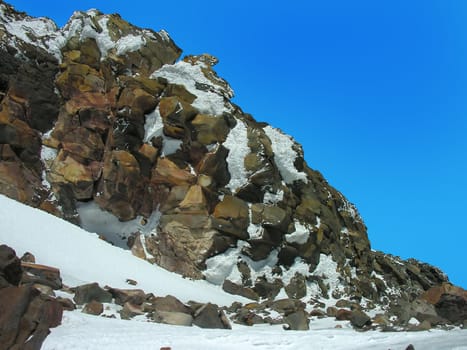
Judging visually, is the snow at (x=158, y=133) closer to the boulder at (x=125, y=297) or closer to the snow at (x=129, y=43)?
the snow at (x=129, y=43)

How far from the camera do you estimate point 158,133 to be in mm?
33031

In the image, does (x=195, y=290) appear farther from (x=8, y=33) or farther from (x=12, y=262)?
(x=8, y=33)

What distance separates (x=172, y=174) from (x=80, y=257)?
10929 millimetres

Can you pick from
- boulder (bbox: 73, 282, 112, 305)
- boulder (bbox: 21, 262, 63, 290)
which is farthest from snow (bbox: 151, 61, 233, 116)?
boulder (bbox: 73, 282, 112, 305)

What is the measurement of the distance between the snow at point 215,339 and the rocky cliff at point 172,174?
15962 millimetres

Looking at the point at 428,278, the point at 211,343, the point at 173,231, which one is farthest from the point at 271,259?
the point at 428,278

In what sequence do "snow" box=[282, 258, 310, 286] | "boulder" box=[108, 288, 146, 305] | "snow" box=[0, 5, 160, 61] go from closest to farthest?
"boulder" box=[108, 288, 146, 305], "snow" box=[282, 258, 310, 286], "snow" box=[0, 5, 160, 61]

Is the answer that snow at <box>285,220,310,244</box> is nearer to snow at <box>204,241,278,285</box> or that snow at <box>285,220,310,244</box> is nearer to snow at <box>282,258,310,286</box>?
snow at <box>282,258,310,286</box>

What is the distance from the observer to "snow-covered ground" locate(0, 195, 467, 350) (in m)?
10.6

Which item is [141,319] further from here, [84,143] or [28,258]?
[84,143]

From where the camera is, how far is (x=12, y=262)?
11.6m

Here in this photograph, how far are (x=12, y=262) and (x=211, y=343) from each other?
568 cm

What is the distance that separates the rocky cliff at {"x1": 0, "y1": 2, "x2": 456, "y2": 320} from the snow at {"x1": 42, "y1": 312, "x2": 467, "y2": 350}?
628 inches

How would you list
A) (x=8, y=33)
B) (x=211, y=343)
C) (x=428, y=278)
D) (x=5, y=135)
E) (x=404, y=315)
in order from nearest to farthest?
1. (x=211, y=343)
2. (x=404, y=315)
3. (x=5, y=135)
4. (x=8, y=33)
5. (x=428, y=278)
